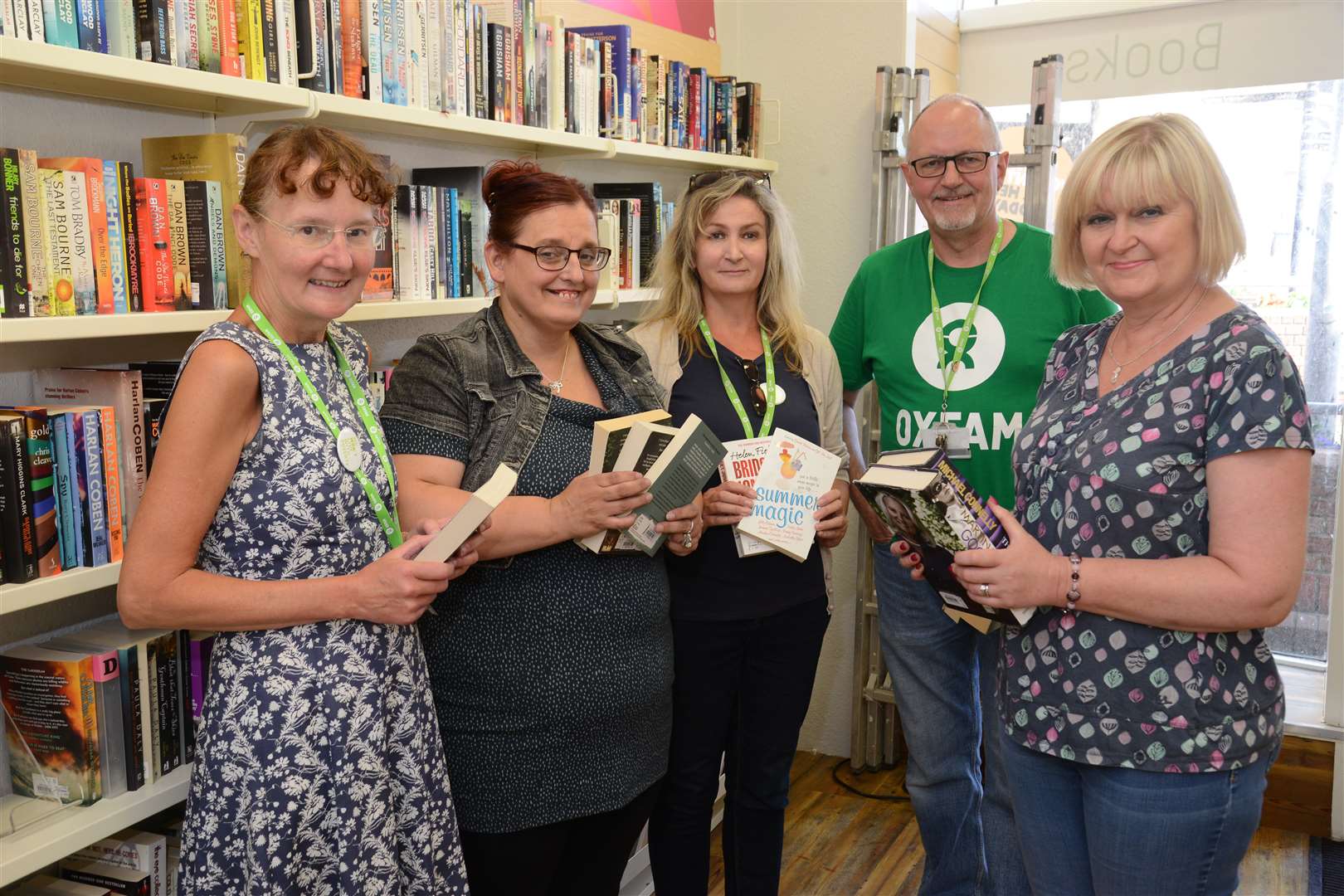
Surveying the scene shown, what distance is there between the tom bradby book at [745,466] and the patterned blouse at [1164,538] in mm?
656

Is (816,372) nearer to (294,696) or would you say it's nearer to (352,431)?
(352,431)

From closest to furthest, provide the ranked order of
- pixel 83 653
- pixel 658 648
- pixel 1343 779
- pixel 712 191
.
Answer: pixel 83 653
pixel 658 648
pixel 712 191
pixel 1343 779

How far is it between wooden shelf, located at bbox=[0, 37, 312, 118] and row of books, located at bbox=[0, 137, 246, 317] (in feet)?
0.28

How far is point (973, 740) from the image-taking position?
2.47 metres

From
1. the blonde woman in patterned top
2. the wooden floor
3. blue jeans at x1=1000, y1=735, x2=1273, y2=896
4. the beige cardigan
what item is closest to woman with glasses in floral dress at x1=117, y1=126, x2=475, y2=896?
the beige cardigan

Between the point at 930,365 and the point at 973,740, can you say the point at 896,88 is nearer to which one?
the point at 930,365

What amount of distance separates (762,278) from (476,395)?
31.9 inches

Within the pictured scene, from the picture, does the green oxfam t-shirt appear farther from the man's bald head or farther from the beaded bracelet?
the beaded bracelet

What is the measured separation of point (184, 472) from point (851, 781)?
287 cm

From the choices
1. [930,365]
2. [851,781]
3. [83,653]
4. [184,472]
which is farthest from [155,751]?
[851,781]

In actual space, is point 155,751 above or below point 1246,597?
below

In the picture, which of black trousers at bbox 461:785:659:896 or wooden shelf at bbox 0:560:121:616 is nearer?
wooden shelf at bbox 0:560:121:616

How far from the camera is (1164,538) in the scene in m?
1.43

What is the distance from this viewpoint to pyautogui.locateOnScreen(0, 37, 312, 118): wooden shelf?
1.47m
